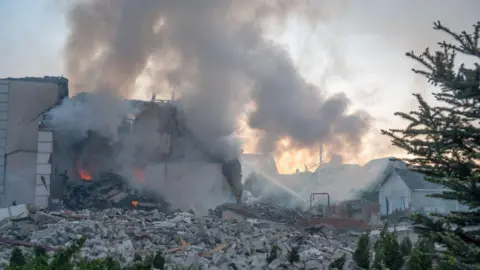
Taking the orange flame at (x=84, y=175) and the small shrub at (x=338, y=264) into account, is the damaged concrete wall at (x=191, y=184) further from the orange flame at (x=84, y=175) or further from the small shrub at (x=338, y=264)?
the small shrub at (x=338, y=264)

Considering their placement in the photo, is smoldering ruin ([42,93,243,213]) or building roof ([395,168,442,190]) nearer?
smoldering ruin ([42,93,243,213])

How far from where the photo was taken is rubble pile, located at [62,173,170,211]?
26.5m

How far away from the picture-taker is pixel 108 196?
26.8 m

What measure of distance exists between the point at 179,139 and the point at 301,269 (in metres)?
17.6

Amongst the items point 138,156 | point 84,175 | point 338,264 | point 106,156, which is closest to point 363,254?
point 338,264

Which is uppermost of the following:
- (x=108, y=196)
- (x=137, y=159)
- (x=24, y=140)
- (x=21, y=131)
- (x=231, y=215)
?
(x=21, y=131)

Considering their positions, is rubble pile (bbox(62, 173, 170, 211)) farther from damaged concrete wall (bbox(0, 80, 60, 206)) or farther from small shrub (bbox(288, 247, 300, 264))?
small shrub (bbox(288, 247, 300, 264))

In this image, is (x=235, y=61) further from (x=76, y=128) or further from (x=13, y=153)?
(x=13, y=153)

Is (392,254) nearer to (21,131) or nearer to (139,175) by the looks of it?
(139,175)

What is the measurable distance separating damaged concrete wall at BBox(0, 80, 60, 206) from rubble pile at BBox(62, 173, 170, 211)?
6.62 ft

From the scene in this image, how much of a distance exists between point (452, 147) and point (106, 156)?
26.9m

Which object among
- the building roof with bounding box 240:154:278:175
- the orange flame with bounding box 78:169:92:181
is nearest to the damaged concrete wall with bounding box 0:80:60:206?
the orange flame with bounding box 78:169:92:181

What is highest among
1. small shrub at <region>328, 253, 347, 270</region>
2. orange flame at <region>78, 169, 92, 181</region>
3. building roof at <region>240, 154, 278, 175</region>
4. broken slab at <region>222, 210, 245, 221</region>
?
building roof at <region>240, 154, 278, 175</region>

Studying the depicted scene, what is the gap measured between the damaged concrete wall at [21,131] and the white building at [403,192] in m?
20.6
